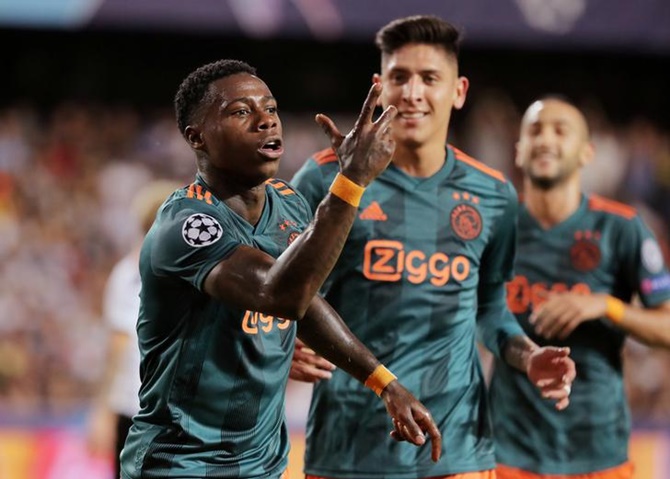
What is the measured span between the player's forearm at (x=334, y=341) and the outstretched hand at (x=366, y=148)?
69 cm

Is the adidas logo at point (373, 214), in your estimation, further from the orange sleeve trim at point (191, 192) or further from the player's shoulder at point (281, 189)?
the orange sleeve trim at point (191, 192)

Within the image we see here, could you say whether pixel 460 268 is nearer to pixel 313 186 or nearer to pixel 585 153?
pixel 313 186

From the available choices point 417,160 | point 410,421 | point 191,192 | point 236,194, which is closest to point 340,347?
point 410,421

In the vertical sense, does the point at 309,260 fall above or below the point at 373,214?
below

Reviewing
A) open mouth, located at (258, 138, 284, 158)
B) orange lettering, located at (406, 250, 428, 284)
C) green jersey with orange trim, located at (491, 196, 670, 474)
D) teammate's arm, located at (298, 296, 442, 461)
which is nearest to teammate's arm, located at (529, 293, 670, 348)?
green jersey with orange trim, located at (491, 196, 670, 474)

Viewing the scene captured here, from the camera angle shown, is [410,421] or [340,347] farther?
[340,347]

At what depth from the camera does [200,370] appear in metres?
3.04

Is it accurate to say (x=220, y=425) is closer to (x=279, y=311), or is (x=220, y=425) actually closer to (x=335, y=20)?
(x=279, y=311)

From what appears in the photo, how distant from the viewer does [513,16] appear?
9930 millimetres

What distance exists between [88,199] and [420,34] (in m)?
7.25

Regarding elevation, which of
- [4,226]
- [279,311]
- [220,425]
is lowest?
[220,425]

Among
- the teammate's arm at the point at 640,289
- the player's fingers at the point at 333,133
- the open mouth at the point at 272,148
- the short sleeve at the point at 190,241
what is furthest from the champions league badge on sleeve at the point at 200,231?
the teammate's arm at the point at 640,289

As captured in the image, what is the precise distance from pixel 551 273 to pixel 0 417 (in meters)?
4.10

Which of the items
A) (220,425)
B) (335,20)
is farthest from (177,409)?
(335,20)
